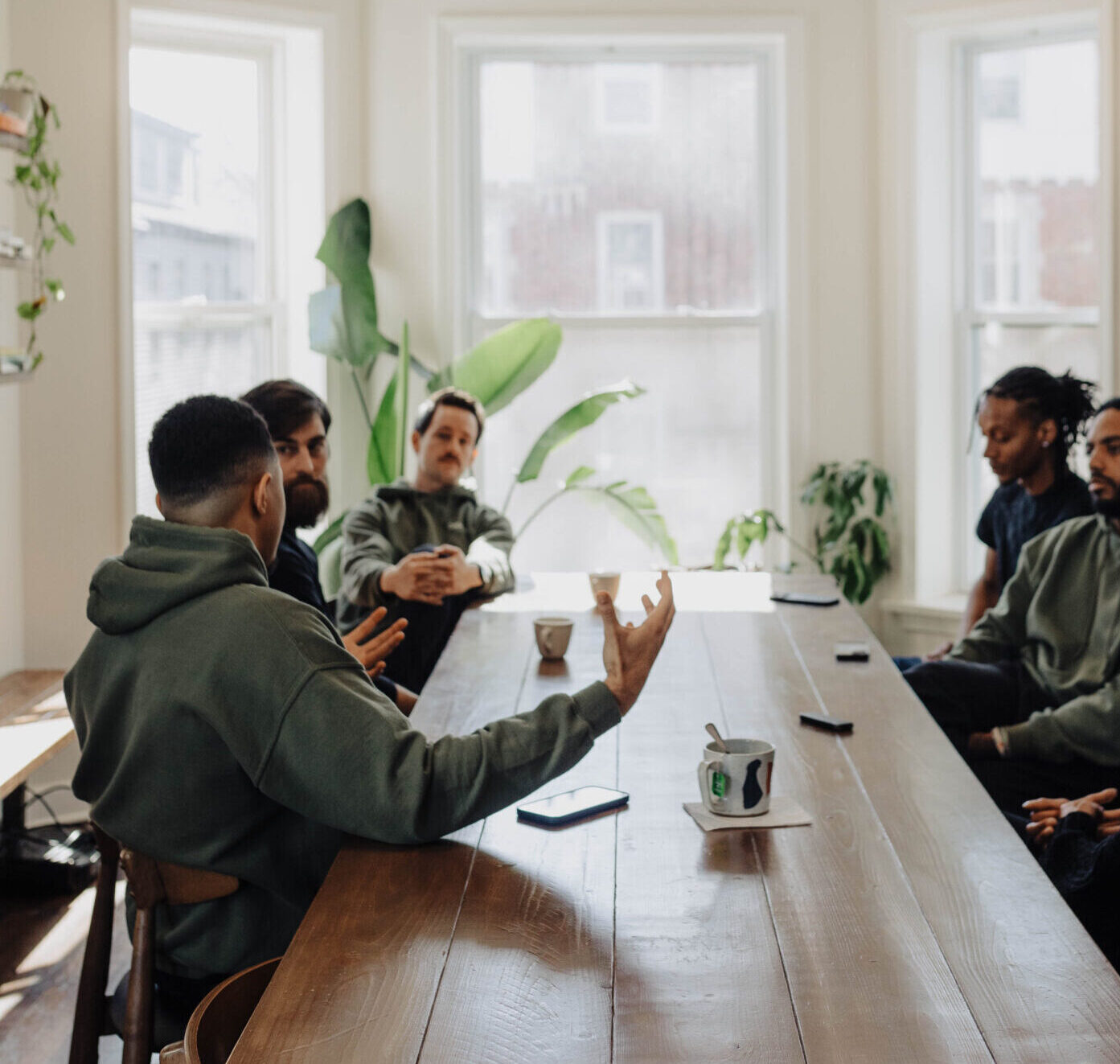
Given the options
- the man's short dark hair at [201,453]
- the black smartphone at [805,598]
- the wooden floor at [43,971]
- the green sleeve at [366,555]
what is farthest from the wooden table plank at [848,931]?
the wooden floor at [43,971]

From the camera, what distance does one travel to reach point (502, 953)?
1.28m

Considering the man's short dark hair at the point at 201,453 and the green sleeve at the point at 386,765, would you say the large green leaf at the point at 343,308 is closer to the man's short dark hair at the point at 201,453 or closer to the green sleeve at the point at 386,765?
the man's short dark hair at the point at 201,453

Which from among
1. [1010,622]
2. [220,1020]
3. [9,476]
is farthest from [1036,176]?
[220,1020]

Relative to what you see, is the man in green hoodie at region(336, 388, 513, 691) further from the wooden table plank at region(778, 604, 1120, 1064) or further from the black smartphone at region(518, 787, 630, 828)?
the black smartphone at region(518, 787, 630, 828)

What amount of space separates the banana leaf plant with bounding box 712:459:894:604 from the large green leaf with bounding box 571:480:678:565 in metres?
0.20

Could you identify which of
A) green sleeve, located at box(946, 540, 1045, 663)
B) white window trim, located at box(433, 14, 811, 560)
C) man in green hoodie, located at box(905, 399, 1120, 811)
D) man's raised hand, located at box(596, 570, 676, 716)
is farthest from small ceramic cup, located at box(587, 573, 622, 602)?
white window trim, located at box(433, 14, 811, 560)

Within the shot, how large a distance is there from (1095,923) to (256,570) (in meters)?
1.37

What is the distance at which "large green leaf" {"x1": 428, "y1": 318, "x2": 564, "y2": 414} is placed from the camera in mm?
4234

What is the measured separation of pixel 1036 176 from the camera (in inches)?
176

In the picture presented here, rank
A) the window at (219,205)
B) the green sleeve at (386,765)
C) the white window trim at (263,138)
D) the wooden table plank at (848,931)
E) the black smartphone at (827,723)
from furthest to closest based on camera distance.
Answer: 1. the window at (219,205)
2. the white window trim at (263,138)
3. the black smartphone at (827,723)
4. the green sleeve at (386,765)
5. the wooden table plank at (848,931)

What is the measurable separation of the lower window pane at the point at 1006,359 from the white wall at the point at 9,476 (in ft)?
9.77

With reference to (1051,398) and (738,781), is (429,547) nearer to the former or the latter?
(1051,398)

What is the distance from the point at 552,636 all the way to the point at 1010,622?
1203mm

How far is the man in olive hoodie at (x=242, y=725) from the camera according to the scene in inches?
59.0
